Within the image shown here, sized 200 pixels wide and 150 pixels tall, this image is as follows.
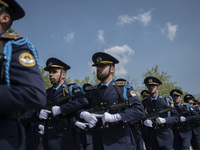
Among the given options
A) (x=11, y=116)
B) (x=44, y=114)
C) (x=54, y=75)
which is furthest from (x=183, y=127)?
(x=11, y=116)

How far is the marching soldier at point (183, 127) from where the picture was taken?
7.61m

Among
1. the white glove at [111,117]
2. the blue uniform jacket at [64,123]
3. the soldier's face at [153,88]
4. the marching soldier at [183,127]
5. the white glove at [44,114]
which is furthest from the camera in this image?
the marching soldier at [183,127]

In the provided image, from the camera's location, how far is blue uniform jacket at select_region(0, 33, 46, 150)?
1.52 meters

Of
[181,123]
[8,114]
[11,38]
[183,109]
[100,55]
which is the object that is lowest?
[181,123]

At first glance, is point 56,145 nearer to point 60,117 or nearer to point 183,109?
point 60,117

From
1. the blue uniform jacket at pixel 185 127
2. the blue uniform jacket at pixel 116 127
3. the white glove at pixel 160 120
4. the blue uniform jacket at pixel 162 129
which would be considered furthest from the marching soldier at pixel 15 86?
the blue uniform jacket at pixel 185 127

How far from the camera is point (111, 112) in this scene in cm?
396

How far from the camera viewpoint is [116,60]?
4.41 metres

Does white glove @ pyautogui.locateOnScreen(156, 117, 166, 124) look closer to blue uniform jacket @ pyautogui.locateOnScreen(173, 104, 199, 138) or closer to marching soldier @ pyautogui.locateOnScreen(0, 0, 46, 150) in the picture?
blue uniform jacket @ pyautogui.locateOnScreen(173, 104, 199, 138)

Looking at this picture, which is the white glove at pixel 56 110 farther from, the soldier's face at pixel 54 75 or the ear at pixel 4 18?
the ear at pixel 4 18

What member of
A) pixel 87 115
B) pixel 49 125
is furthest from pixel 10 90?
pixel 49 125

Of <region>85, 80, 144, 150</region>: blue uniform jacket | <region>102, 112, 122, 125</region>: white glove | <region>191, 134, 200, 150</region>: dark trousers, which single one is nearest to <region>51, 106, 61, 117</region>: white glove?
<region>85, 80, 144, 150</region>: blue uniform jacket

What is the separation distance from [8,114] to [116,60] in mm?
3054

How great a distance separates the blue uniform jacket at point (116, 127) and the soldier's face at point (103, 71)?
0.75 feet
